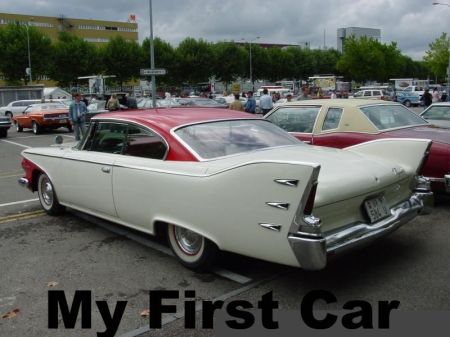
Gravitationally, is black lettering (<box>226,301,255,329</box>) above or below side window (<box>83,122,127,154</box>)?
below

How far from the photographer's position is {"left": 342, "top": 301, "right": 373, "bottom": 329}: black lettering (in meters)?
3.57

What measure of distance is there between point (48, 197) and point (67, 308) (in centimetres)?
312

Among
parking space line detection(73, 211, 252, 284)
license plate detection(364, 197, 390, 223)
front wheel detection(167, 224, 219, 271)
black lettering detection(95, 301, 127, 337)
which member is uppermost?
license plate detection(364, 197, 390, 223)

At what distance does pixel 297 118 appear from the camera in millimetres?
8297

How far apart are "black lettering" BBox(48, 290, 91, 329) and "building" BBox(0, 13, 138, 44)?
11184 centimetres

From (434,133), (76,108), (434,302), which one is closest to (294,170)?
(434,302)

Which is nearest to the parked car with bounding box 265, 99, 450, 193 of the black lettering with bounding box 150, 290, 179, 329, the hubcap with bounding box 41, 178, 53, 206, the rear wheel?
the hubcap with bounding box 41, 178, 53, 206

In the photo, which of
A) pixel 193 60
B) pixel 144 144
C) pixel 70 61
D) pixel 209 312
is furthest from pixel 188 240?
pixel 193 60

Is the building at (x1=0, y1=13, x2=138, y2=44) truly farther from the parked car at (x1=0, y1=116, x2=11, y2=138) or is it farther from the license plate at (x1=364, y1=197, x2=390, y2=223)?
the license plate at (x1=364, y1=197, x2=390, y2=223)

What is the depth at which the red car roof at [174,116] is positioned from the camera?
5098mm

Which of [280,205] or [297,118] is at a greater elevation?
[297,118]

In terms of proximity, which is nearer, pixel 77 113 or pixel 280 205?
pixel 280 205

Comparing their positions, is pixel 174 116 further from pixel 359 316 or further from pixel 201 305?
pixel 359 316

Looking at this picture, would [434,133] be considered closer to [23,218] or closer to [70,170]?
[70,170]
